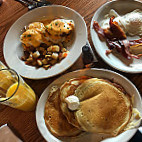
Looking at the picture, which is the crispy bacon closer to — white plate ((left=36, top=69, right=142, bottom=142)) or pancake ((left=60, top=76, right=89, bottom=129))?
white plate ((left=36, top=69, right=142, bottom=142))

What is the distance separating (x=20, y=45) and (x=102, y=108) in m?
1.02

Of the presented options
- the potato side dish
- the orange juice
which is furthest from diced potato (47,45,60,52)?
the orange juice

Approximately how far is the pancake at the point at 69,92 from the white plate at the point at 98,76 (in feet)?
0.17

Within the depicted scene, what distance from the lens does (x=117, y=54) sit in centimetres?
148

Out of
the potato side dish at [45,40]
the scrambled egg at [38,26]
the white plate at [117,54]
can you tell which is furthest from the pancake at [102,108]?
the scrambled egg at [38,26]

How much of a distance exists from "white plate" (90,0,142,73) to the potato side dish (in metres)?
0.26

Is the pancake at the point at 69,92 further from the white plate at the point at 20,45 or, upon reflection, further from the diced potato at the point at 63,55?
the diced potato at the point at 63,55

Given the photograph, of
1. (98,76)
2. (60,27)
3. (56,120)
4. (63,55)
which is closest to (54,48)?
(63,55)

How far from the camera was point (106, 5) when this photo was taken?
5.30 ft

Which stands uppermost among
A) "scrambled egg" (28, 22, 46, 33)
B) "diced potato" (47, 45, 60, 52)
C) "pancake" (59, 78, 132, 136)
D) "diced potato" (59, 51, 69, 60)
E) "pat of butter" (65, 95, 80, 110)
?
"scrambled egg" (28, 22, 46, 33)

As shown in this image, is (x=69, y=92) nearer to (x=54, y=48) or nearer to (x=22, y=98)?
(x=22, y=98)

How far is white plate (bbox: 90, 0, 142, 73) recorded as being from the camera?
138cm

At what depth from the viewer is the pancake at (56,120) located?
1237 mm

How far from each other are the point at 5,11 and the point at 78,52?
109 centimetres
